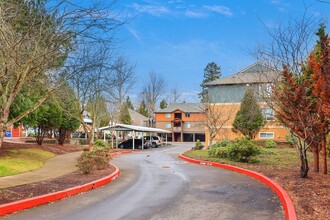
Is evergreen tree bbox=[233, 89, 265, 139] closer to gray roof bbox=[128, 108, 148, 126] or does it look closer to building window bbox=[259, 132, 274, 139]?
building window bbox=[259, 132, 274, 139]

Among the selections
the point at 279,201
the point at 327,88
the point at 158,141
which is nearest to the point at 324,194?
the point at 279,201

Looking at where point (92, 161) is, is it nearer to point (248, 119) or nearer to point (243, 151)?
point (243, 151)

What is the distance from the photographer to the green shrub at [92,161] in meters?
13.3

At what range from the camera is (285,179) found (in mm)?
11234

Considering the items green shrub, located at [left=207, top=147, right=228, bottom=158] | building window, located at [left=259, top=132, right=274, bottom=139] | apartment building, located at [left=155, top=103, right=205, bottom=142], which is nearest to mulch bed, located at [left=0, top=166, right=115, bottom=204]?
green shrub, located at [left=207, top=147, right=228, bottom=158]

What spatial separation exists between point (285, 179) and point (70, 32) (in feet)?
27.3

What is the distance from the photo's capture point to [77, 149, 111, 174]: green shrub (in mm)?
13258

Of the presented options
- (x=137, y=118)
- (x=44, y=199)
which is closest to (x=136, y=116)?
(x=137, y=118)

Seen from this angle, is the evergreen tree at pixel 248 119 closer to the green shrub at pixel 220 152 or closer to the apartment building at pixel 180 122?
the green shrub at pixel 220 152

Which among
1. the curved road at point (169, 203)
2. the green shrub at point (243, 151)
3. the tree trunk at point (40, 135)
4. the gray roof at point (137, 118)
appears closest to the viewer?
the curved road at point (169, 203)

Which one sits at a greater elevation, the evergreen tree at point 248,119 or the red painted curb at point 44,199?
the evergreen tree at point 248,119

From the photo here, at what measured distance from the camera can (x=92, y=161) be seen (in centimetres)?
1359

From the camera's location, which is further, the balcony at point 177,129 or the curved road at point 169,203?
the balcony at point 177,129

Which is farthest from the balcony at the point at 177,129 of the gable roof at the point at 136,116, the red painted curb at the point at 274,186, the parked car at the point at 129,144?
the red painted curb at the point at 274,186
